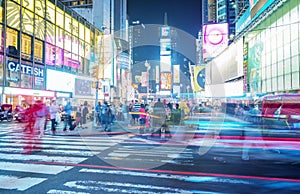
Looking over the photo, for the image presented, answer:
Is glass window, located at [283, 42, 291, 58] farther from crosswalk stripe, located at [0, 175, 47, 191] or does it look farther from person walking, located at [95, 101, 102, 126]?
crosswalk stripe, located at [0, 175, 47, 191]

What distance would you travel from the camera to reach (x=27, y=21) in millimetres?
30922

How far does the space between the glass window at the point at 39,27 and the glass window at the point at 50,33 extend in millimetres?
846

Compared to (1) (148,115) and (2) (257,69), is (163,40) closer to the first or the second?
(2) (257,69)

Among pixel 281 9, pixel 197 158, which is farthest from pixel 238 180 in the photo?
pixel 281 9

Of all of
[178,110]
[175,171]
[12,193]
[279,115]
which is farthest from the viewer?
[178,110]

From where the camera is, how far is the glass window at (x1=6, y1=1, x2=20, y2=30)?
1097 inches

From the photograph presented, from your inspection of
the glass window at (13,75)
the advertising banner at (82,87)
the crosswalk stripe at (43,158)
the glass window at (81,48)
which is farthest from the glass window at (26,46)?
the crosswalk stripe at (43,158)

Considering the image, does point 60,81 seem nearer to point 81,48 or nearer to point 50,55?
point 50,55

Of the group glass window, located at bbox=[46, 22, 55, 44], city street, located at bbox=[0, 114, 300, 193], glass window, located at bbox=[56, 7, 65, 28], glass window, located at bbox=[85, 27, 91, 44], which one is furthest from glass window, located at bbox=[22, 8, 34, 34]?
city street, located at bbox=[0, 114, 300, 193]

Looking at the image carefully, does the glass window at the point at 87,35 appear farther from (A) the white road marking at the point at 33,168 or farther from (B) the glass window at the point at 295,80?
(A) the white road marking at the point at 33,168

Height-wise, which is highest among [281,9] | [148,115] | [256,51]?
[281,9]

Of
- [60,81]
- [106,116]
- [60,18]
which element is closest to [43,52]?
[60,81]

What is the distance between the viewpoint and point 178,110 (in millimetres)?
17031

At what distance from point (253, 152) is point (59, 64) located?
34642 millimetres
